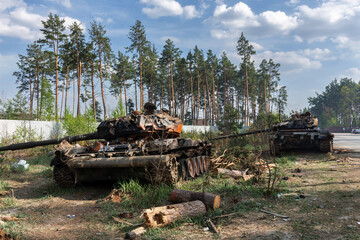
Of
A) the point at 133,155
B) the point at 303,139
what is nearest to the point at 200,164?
the point at 133,155

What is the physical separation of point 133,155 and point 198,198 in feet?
7.41

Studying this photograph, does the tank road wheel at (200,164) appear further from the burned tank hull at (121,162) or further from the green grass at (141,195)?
the green grass at (141,195)

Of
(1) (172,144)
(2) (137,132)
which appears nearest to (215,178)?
(1) (172,144)

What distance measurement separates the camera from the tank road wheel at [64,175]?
761cm

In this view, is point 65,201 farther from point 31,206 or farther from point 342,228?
point 342,228

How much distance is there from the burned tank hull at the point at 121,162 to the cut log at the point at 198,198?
0.64 metres

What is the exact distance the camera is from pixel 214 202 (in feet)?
17.3

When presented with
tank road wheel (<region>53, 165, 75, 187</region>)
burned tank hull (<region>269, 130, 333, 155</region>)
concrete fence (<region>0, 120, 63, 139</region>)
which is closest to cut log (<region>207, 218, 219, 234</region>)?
tank road wheel (<region>53, 165, 75, 187</region>)

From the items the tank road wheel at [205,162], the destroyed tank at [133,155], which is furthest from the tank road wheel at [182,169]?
the tank road wheel at [205,162]

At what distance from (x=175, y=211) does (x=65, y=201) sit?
3353 mm

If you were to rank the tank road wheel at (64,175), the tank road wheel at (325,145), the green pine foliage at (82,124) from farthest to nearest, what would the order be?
the green pine foliage at (82,124)
the tank road wheel at (325,145)
the tank road wheel at (64,175)

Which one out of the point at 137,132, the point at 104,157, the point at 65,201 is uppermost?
the point at 137,132

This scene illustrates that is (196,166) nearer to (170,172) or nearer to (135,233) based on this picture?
(170,172)

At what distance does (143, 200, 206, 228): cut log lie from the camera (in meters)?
4.44
